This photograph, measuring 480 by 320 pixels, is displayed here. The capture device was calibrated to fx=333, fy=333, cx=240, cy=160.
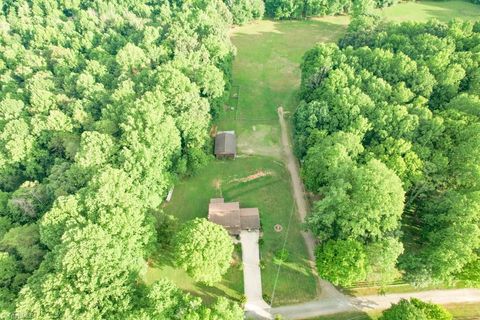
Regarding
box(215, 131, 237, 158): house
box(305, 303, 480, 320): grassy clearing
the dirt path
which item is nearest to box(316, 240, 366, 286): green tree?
the dirt path

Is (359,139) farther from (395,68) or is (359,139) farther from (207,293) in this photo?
(207,293)

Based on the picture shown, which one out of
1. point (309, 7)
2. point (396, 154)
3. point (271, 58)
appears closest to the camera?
point (396, 154)

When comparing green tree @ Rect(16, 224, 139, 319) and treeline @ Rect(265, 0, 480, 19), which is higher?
treeline @ Rect(265, 0, 480, 19)

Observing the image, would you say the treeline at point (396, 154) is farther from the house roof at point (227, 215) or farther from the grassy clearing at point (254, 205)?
the house roof at point (227, 215)

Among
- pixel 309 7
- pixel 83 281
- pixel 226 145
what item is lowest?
pixel 83 281

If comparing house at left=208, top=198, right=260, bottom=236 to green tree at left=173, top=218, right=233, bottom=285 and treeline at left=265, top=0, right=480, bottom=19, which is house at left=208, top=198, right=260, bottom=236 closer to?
green tree at left=173, top=218, right=233, bottom=285

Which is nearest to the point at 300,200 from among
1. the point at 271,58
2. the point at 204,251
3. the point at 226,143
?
the point at 226,143

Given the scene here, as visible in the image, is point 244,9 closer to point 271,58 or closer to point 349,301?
point 271,58

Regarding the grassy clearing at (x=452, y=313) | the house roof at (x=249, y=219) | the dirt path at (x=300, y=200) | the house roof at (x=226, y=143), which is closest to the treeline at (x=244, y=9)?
the dirt path at (x=300, y=200)
